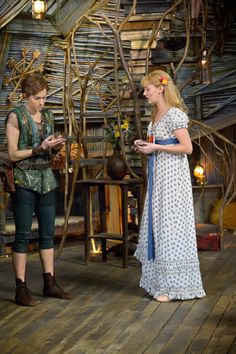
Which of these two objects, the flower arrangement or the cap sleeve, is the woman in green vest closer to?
the cap sleeve

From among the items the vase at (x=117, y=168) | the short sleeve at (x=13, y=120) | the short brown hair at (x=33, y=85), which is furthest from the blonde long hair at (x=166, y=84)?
the vase at (x=117, y=168)

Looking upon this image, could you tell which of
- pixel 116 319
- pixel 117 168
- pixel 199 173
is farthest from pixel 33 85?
pixel 199 173

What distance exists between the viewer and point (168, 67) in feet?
31.6

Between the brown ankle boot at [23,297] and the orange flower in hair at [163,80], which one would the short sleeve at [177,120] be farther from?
the brown ankle boot at [23,297]

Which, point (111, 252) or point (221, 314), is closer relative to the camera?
point (221, 314)

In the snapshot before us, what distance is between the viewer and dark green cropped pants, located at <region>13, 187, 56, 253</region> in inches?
260

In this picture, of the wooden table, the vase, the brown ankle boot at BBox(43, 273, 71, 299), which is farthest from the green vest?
the vase

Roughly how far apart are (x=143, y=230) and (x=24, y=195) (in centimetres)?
101

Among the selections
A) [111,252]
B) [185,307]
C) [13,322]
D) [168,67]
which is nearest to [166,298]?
[185,307]

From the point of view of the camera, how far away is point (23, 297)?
6629 millimetres

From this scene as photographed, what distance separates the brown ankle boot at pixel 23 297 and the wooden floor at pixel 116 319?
0.07 meters

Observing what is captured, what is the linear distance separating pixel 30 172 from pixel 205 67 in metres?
3.71

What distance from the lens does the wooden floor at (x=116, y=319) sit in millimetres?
5367

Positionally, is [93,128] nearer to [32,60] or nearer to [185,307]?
[32,60]
